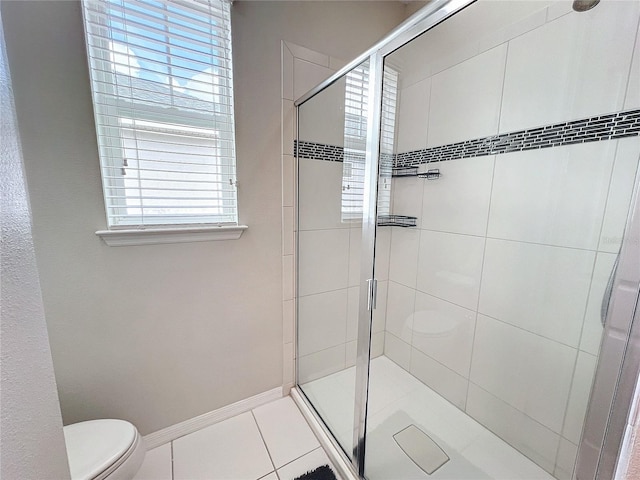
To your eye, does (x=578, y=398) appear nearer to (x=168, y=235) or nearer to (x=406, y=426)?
(x=406, y=426)

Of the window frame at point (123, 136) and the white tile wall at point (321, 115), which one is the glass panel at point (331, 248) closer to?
the white tile wall at point (321, 115)

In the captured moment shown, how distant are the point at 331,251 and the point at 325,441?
40.4 inches

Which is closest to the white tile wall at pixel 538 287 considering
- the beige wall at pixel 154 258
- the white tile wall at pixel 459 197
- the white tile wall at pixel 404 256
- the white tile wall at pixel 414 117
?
the white tile wall at pixel 459 197

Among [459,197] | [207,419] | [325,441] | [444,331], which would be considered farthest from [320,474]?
[459,197]

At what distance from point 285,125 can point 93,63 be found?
830mm

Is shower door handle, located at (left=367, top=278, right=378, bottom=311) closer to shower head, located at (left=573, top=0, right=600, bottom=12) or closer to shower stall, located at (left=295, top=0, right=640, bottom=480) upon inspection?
shower stall, located at (left=295, top=0, right=640, bottom=480)

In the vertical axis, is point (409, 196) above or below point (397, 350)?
above

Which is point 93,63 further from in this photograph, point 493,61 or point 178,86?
point 493,61

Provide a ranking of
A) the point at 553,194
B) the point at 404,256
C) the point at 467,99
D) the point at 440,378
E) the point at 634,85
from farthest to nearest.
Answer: the point at 404,256, the point at 440,378, the point at 467,99, the point at 553,194, the point at 634,85

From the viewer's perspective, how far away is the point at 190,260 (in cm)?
133

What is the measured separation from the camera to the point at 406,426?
58.7 inches

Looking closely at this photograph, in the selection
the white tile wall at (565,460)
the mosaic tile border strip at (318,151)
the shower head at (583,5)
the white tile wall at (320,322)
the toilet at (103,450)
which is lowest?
the white tile wall at (565,460)

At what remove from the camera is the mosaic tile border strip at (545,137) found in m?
0.98

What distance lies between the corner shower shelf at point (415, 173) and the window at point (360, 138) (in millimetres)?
287
